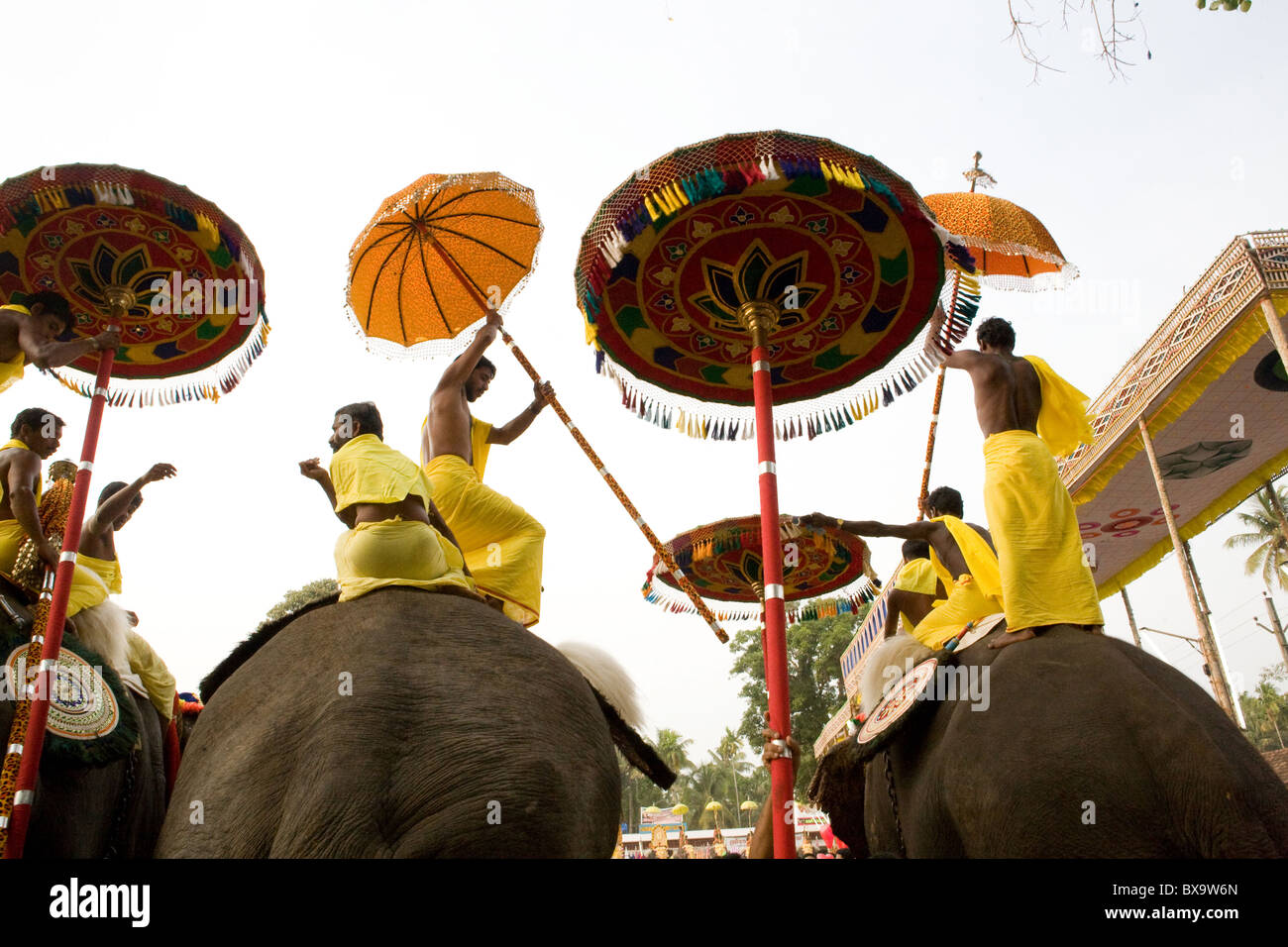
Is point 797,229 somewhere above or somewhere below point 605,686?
above

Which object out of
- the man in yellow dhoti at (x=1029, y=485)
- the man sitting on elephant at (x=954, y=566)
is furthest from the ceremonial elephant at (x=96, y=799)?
the man in yellow dhoti at (x=1029, y=485)

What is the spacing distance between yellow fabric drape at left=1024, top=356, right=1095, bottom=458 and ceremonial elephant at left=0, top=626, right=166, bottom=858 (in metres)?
4.65

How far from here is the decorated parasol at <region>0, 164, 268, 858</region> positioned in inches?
151

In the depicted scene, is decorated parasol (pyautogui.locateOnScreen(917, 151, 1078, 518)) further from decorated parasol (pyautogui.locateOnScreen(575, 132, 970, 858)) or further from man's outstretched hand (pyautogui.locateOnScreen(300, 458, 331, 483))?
man's outstretched hand (pyautogui.locateOnScreen(300, 458, 331, 483))

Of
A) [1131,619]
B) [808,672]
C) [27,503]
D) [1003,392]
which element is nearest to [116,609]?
[27,503]

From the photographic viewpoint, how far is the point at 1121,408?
16047 mm

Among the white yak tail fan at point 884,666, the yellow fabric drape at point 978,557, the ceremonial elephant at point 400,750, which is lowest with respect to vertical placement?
the ceremonial elephant at point 400,750

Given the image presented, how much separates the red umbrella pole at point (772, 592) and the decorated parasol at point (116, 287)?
2.68 meters

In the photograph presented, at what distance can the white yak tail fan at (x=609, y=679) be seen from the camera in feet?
12.8

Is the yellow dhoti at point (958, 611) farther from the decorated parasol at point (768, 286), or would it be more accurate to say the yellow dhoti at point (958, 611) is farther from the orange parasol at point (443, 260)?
the orange parasol at point (443, 260)

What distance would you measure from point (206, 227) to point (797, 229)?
291 centimetres
